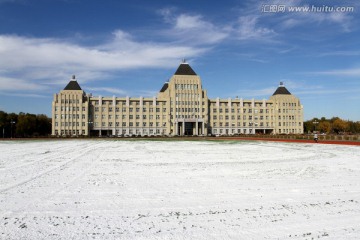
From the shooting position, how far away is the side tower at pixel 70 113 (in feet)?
352

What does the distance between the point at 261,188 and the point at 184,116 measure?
10463cm

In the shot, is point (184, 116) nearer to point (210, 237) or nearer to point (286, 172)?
point (286, 172)

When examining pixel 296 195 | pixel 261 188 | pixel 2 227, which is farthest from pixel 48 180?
pixel 296 195

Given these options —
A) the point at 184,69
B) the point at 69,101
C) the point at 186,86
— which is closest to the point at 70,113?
the point at 69,101

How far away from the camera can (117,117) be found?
11288 cm

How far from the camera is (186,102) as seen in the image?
4545 inches

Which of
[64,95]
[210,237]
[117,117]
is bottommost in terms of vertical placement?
[210,237]

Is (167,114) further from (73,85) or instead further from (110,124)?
(73,85)

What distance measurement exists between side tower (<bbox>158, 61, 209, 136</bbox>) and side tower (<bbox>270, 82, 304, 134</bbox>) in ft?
102

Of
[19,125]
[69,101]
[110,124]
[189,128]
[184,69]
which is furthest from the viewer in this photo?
[184,69]

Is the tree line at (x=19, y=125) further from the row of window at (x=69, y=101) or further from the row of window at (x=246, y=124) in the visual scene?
the row of window at (x=246, y=124)

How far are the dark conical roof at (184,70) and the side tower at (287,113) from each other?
37.6m

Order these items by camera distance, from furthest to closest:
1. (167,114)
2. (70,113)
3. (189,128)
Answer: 1. (167,114)
2. (189,128)
3. (70,113)

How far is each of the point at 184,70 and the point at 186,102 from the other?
39.3 ft
